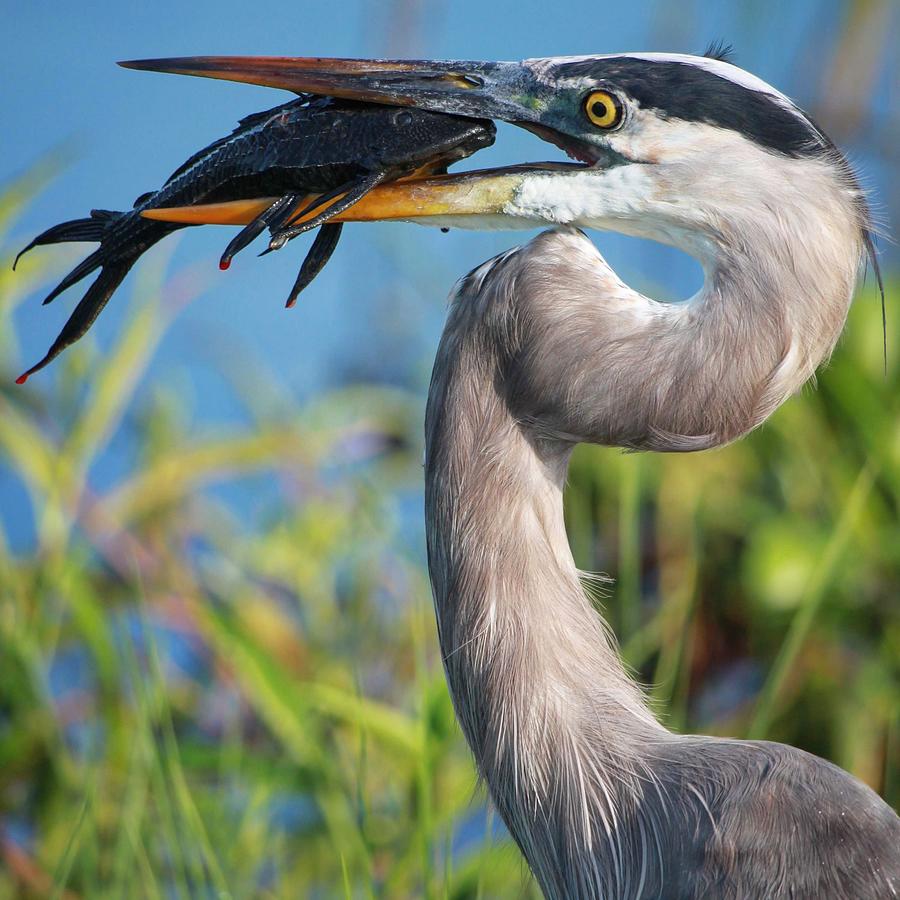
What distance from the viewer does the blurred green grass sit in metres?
1.81

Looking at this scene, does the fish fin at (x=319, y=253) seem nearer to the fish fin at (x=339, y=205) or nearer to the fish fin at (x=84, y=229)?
the fish fin at (x=339, y=205)

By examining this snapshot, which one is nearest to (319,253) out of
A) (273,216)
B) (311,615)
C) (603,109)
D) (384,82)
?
(273,216)

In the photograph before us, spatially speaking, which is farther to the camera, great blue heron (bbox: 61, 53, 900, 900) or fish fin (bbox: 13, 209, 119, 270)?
fish fin (bbox: 13, 209, 119, 270)

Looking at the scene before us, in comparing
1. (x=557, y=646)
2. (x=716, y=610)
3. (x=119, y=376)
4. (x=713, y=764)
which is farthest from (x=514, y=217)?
(x=716, y=610)

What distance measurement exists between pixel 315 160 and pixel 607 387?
31 centimetres

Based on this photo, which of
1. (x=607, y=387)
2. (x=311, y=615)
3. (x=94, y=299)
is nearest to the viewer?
(x=607, y=387)

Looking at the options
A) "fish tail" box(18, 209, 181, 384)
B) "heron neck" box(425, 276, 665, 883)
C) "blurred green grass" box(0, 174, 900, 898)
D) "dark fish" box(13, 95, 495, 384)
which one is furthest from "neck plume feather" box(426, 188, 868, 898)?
"blurred green grass" box(0, 174, 900, 898)

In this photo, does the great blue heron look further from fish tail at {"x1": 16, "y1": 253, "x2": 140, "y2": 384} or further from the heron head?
fish tail at {"x1": 16, "y1": 253, "x2": 140, "y2": 384}

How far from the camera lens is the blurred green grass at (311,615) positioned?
71.1 inches

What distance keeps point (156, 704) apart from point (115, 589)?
1.02 metres

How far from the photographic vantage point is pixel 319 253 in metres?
1.08

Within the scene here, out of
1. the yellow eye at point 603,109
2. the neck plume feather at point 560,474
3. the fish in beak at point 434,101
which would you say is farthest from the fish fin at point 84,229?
the yellow eye at point 603,109

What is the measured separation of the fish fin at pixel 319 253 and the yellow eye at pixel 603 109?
231mm

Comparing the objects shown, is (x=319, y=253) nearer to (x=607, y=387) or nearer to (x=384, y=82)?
(x=384, y=82)
